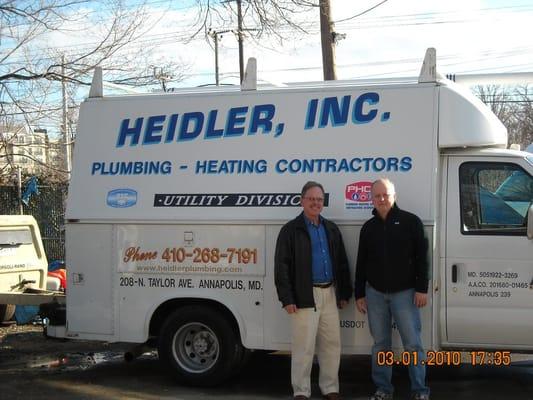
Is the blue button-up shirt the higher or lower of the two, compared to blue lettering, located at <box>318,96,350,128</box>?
lower

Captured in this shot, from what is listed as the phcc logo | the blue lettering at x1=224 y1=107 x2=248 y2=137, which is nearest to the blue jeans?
the phcc logo

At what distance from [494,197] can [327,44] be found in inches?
284

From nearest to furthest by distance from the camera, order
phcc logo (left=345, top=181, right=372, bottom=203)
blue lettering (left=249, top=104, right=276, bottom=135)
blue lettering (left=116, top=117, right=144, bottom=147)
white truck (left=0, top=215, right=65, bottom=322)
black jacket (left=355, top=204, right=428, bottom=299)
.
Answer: black jacket (left=355, top=204, right=428, bottom=299) < phcc logo (left=345, top=181, right=372, bottom=203) < blue lettering (left=249, top=104, right=276, bottom=135) < blue lettering (left=116, top=117, right=144, bottom=147) < white truck (left=0, top=215, right=65, bottom=322)

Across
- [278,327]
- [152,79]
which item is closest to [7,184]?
[152,79]

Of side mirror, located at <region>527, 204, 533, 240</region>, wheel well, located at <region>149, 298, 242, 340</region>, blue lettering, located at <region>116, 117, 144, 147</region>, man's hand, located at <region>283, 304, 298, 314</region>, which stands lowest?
wheel well, located at <region>149, 298, 242, 340</region>

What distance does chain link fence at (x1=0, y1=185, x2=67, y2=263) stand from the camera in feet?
47.6

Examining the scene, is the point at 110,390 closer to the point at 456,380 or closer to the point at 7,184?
the point at 456,380

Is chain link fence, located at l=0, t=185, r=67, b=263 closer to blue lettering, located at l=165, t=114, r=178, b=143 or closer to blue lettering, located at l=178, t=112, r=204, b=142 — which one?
blue lettering, located at l=165, t=114, r=178, b=143

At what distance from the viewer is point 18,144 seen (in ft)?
43.0

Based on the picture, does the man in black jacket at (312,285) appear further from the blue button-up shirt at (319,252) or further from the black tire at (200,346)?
the black tire at (200,346)

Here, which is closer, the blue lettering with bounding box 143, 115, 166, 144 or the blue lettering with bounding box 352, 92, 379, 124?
the blue lettering with bounding box 352, 92, 379, 124

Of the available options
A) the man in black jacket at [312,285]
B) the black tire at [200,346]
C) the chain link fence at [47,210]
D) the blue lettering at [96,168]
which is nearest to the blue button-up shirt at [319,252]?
the man in black jacket at [312,285]

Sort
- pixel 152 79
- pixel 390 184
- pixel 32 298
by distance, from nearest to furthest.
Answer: pixel 390 184 → pixel 32 298 → pixel 152 79

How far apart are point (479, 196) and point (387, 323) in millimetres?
1353
